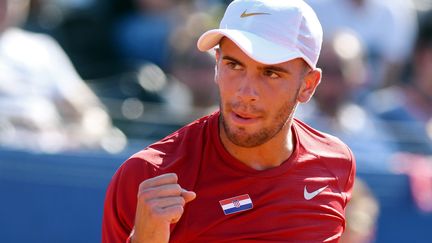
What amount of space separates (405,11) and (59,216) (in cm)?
356

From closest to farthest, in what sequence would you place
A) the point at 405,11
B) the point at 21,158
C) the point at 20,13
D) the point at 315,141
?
1. the point at 315,141
2. the point at 21,158
3. the point at 20,13
4. the point at 405,11

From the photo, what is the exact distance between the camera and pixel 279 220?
9.71 ft

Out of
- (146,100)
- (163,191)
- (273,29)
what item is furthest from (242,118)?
(146,100)

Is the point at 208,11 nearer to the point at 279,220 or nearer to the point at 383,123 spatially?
the point at 383,123

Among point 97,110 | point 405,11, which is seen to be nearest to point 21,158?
point 97,110

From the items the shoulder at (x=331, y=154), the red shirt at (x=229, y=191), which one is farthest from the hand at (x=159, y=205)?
the shoulder at (x=331, y=154)

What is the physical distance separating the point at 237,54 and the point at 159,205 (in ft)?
1.85

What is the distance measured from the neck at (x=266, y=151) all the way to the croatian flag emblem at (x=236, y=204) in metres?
0.14

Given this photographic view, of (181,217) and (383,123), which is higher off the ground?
(181,217)

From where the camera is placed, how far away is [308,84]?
3.10 metres

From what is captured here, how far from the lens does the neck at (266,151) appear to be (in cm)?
301

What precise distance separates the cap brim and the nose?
0.26 ft

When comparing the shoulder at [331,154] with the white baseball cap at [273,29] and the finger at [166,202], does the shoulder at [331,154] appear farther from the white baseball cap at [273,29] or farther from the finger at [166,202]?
the finger at [166,202]

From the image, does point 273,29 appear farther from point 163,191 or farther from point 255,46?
point 163,191
